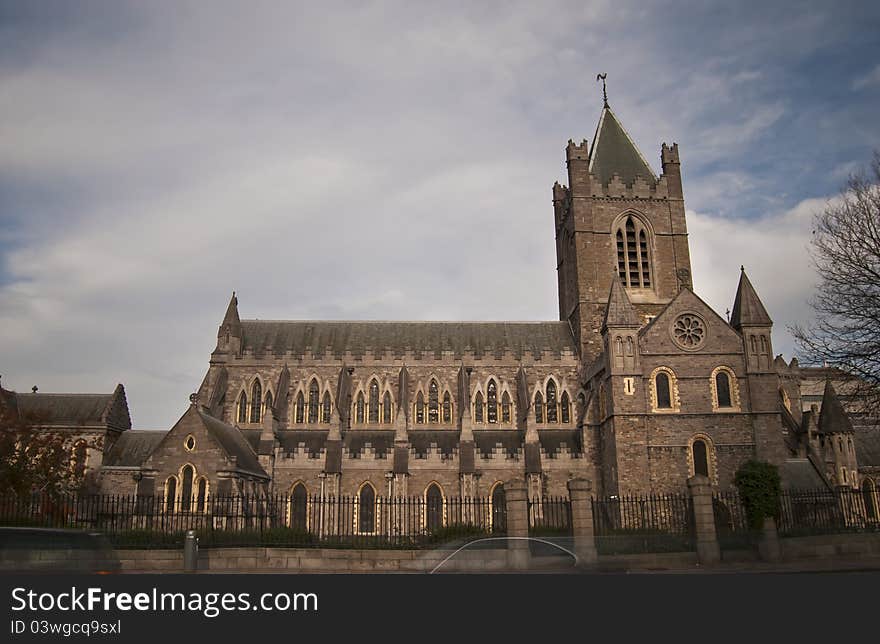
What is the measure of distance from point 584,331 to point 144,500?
1001 inches

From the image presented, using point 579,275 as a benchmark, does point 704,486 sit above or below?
below

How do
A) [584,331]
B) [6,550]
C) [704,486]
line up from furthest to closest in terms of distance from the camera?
[584,331] → [704,486] → [6,550]

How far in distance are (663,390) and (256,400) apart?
2222 cm

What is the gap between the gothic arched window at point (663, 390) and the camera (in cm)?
3402

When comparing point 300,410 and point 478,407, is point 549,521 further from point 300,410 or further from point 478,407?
point 300,410

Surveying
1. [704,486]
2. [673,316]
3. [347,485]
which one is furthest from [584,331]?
[704,486]

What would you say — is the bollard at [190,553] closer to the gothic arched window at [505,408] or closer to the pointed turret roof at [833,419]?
the gothic arched window at [505,408]

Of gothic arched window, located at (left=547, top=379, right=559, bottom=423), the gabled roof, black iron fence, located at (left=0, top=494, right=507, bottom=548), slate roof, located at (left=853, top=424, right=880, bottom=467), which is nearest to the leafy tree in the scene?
black iron fence, located at (left=0, top=494, right=507, bottom=548)

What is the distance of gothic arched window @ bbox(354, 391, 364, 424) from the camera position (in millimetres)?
40469

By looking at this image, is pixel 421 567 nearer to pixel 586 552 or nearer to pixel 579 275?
pixel 586 552

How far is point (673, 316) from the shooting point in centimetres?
3525

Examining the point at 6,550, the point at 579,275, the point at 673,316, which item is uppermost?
the point at 579,275

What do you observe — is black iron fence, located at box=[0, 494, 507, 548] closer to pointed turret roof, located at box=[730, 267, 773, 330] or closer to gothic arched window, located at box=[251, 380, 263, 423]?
gothic arched window, located at box=[251, 380, 263, 423]

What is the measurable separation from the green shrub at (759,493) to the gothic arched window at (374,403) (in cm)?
2078
